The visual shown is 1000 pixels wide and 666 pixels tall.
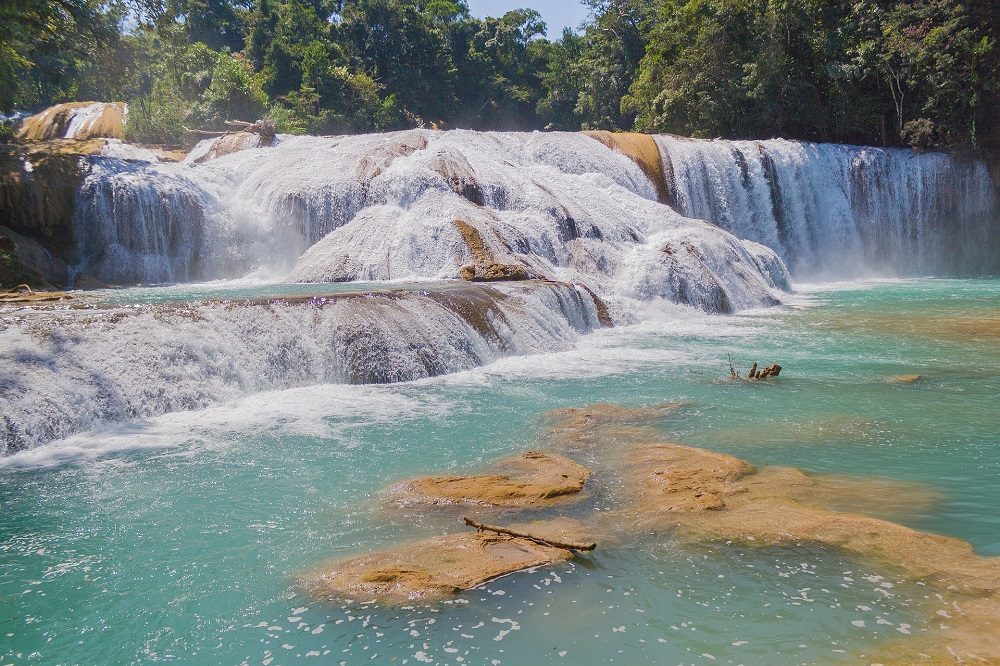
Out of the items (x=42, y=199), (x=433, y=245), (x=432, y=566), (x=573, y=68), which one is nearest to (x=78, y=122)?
(x=42, y=199)

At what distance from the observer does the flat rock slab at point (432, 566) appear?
3.98 metres

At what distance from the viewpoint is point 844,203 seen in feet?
76.5

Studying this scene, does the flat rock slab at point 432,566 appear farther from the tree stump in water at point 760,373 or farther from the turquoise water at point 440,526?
the tree stump in water at point 760,373

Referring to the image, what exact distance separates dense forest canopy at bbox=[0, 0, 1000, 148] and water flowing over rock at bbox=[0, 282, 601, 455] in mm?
8498

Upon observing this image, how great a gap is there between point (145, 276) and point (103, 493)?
10619mm

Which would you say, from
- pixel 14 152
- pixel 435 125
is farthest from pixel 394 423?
pixel 435 125

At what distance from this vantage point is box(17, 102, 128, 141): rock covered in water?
25.4m

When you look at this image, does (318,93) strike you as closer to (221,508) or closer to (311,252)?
(311,252)

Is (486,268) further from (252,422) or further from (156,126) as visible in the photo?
(156,126)

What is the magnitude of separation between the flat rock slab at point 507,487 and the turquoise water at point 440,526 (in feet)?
1.06

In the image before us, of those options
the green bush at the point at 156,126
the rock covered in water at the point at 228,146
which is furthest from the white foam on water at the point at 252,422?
the green bush at the point at 156,126

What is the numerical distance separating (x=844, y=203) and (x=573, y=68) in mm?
21084

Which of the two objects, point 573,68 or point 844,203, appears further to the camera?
point 573,68

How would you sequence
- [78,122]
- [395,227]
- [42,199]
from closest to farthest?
[42,199] < [395,227] < [78,122]
